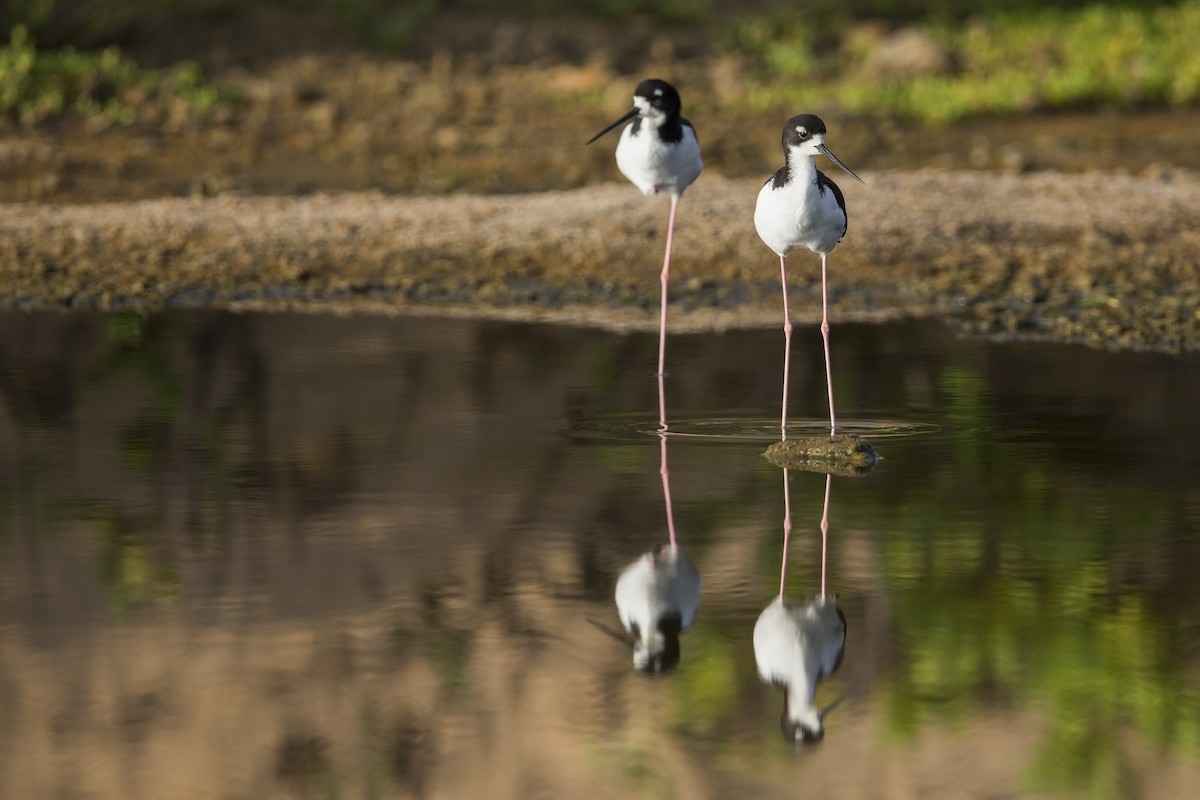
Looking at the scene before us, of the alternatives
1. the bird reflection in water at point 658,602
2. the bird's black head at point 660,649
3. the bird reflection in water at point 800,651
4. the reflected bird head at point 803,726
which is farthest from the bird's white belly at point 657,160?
the reflected bird head at point 803,726

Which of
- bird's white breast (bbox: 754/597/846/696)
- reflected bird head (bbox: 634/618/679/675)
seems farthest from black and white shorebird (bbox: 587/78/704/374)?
reflected bird head (bbox: 634/618/679/675)

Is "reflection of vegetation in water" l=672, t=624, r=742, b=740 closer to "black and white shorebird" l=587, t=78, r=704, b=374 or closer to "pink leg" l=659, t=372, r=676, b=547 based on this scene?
"pink leg" l=659, t=372, r=676, b=547

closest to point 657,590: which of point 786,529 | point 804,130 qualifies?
point 786,529

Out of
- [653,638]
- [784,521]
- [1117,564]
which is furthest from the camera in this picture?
[784,521]

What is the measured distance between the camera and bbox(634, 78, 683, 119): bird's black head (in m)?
8.08

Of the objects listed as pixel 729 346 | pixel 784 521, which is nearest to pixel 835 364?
pixel 729 346

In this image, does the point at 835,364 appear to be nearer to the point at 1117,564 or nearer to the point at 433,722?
the point at 1117,564

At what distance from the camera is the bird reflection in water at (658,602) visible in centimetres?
470

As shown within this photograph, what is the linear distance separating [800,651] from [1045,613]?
72 centimetres

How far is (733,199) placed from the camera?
1179 centimetres

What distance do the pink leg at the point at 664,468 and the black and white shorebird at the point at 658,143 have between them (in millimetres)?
627

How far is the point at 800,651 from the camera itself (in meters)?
4.69

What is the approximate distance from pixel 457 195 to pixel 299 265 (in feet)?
7.45

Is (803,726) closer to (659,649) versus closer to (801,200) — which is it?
(659,649)
